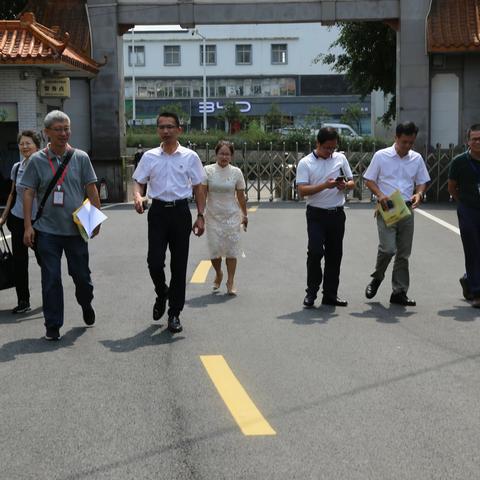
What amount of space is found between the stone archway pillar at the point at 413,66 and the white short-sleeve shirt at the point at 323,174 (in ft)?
55.6

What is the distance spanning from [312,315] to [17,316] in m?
2.91

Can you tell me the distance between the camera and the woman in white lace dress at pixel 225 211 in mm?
10320

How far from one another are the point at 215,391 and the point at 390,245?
391cm

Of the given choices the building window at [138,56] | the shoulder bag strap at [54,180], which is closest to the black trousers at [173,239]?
the shoulder bag strap at [54,180]

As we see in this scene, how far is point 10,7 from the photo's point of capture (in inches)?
1229

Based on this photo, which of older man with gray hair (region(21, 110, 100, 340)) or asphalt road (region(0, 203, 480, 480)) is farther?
older man with gray hair (region(21, 110, 100, 340))

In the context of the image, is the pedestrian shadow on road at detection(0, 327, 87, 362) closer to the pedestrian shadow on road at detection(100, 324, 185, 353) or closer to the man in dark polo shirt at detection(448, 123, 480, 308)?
the pedestrian shadow on road at detection(100, 324, 185, 353)

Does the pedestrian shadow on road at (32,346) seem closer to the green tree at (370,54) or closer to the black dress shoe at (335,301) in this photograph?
the black dress shoe at (335,301)

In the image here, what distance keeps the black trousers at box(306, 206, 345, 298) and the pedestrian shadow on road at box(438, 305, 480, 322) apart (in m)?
1.15

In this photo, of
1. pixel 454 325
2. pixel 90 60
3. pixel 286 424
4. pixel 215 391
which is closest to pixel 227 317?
pixel 454 325

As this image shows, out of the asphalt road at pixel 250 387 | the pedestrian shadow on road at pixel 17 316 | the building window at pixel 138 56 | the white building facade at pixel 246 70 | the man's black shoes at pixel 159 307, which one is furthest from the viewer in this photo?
the building window at pixel 138 56

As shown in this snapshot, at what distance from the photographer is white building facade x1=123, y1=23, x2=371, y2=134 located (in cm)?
7831

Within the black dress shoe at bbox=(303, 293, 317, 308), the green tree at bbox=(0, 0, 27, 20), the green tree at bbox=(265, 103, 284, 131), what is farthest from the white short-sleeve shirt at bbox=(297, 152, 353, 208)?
the green tree at bbox=(265, 103, 284, 131)

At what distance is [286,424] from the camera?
532cm
